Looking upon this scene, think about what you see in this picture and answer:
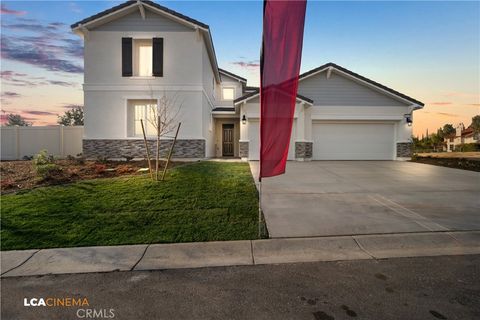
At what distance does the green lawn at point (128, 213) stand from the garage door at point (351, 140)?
9.11 meters

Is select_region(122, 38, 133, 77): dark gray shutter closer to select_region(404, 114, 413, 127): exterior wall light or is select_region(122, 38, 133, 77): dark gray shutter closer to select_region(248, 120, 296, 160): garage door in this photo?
select_region(248, 120, 296, 160): garage door

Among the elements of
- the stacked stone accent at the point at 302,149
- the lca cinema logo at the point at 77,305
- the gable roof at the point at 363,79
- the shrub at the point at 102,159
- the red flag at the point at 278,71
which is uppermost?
the gable roof at the point at 363,79

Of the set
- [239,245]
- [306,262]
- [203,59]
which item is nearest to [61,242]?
[239,245]

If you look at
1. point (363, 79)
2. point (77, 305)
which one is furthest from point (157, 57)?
point (77, 305)

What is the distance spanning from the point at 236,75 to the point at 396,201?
17.2m

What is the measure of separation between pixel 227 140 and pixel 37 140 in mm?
11039

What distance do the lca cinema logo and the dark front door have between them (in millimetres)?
15508

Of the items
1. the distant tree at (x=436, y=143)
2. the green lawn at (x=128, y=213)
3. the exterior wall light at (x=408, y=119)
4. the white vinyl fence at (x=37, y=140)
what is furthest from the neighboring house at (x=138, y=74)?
the distant tree at (x=436, y=143)

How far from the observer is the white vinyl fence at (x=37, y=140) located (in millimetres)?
13891

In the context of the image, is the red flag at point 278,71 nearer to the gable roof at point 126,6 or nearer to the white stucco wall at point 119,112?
the white stucco wall at point 119,112

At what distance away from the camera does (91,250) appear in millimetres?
3799

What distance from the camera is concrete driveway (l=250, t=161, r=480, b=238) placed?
4.45m

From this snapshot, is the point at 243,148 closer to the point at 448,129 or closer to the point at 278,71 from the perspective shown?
the point at 278,71

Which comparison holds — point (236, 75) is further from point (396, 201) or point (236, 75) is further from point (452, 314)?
point (452, 314)
